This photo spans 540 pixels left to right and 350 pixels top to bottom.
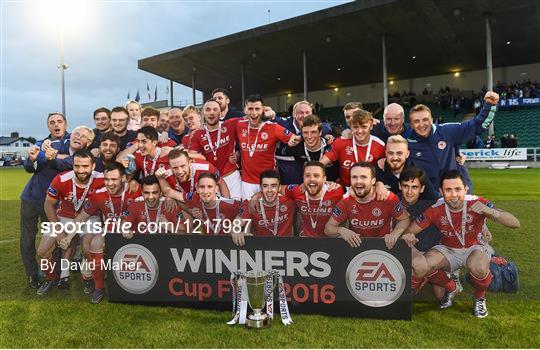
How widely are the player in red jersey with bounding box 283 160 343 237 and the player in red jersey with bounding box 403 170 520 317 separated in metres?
0.79

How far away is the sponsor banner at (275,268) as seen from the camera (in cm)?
367

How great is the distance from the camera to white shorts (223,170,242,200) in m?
5.34

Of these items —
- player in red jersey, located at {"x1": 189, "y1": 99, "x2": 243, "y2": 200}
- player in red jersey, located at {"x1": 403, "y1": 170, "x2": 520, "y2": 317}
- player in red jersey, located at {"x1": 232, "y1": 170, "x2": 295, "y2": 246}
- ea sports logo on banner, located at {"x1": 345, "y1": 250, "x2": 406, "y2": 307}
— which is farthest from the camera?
player in red jersey, located at {"x1": 189, "y1": 99, "x2": 243, "y2": 200}

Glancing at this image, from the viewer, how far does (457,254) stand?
3943mm

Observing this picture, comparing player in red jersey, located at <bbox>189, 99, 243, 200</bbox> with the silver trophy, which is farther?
player in red jersey, located at <bbox>189, 99, 243, 200</bbox>

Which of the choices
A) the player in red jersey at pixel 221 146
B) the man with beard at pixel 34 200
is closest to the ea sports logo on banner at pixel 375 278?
the player in red jersey at pixel 221 146

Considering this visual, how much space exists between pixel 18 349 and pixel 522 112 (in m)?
30.0

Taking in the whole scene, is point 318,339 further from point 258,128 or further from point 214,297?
point 258,128

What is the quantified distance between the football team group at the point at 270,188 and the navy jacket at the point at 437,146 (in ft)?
0.04

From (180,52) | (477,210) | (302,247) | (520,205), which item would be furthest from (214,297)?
(180,52)

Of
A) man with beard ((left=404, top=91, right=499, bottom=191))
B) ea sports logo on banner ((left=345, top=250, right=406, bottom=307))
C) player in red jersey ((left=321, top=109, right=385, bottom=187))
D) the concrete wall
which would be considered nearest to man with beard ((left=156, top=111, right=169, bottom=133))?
player in red jersey ((left=321, top=109, right=385, bottom=187))

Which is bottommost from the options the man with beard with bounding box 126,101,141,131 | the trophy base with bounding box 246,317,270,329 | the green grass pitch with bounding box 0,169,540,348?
the green grass pitch with bounding box 0,169,540,348

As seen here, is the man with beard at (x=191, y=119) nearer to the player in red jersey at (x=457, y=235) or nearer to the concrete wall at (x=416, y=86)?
the player in red jersey at (x=457, y=235)

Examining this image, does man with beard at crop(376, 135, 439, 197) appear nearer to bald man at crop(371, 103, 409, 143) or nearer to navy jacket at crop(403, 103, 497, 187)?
navy jacket at crop(403, 103, 497, 187)
